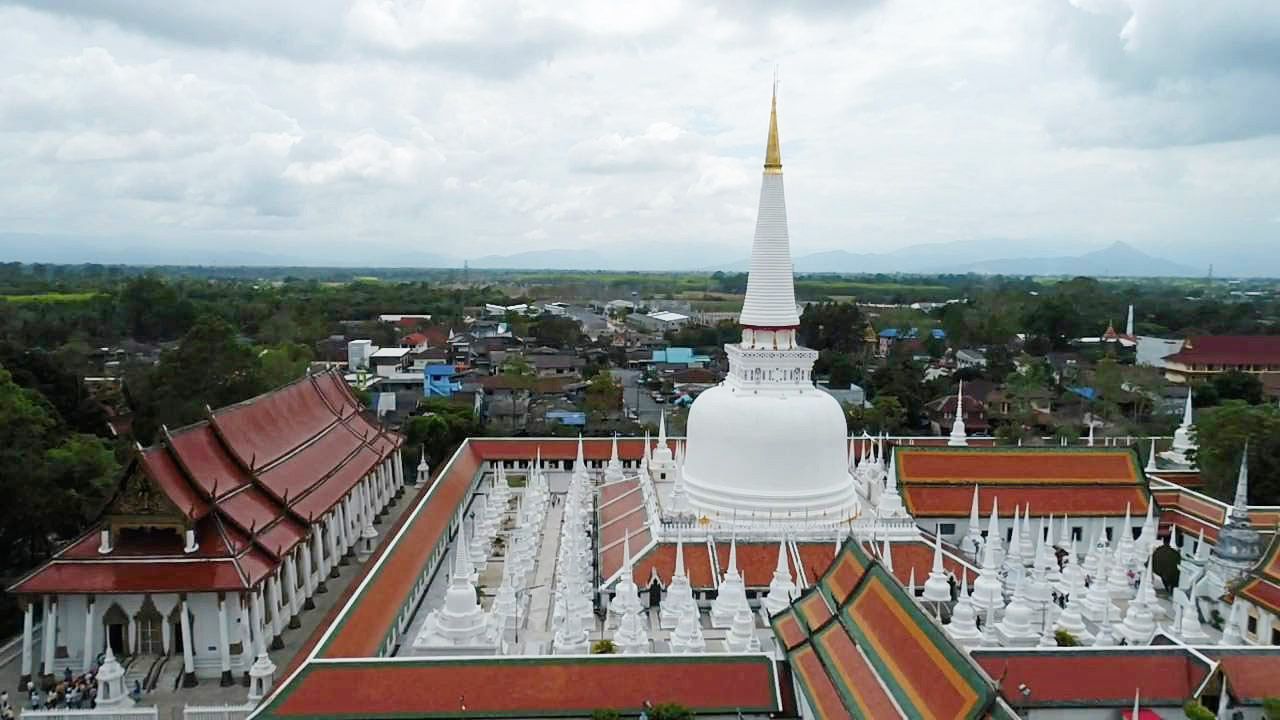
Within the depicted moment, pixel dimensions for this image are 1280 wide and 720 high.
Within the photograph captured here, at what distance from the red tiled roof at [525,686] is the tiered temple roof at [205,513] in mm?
5500

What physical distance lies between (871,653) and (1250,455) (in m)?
29.4

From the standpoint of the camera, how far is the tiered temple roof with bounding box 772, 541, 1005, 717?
39.4ft

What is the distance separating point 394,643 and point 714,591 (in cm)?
877

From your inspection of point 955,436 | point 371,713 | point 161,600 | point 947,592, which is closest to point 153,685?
point 161,600

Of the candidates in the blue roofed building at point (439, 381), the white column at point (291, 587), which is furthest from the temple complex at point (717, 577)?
the blue roofed building at point (439, 381)

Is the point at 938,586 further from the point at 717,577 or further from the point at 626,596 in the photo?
the point at 626,596

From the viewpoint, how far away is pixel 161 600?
2173 centimetres

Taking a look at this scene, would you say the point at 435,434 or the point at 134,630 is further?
the point at 435,434

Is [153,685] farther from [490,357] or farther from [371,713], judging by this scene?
[490,357]

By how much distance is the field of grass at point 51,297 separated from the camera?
108m

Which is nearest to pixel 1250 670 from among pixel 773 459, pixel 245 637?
pixel 773 459

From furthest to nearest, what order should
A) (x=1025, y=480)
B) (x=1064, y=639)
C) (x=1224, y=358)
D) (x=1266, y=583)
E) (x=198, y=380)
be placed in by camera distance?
1. (x=1224, y=358)
2. (x=198, y=380)
3. (x=1025, y=480)
4. (x=1266, y=583)
5. (x=1064, y=639)

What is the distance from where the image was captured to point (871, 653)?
566 inches

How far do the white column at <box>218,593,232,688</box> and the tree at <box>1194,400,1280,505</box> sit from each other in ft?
117
